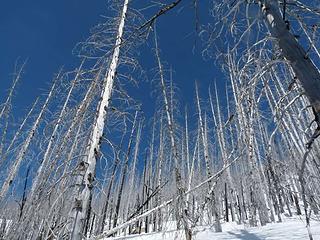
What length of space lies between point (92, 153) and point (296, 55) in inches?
132

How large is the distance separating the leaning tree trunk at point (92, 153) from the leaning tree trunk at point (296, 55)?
1.45 metres

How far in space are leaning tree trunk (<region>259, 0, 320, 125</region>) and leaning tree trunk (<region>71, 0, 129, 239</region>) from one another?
1.45 meters

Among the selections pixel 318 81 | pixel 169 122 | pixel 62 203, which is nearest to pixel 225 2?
pixel 318 81

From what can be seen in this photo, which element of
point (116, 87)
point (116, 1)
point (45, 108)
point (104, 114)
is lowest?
point (104, 114)

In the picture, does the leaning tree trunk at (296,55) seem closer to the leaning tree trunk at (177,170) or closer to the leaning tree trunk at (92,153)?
the leaning tree trunk at (92,153)

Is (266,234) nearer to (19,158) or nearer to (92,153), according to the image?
(92,153)

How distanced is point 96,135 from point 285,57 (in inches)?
132

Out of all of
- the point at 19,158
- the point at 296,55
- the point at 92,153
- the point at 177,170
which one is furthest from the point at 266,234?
the point at 19,158

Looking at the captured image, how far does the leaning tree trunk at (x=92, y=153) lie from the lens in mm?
3543

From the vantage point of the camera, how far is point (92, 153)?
414 centimetres

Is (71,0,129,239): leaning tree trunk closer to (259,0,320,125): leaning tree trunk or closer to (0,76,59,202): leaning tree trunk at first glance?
(259,0,320,125): leaning tree trunk

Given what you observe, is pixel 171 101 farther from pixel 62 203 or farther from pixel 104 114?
pixel 62 203

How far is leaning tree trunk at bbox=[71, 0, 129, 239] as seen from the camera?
11.6 feet

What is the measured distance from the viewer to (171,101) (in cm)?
939
